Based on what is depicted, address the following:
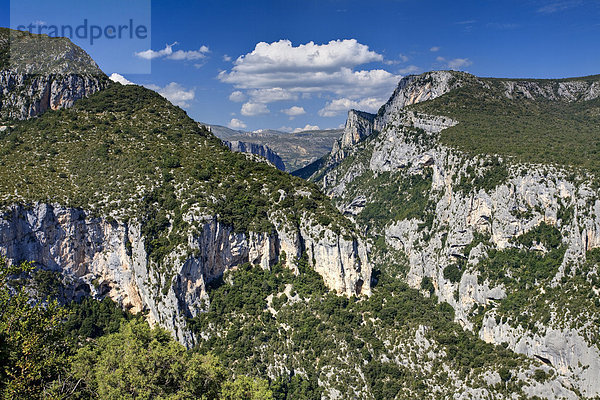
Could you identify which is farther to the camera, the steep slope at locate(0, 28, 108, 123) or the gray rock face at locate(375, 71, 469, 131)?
the gray rock face at locate(375, 71, 469, 131)

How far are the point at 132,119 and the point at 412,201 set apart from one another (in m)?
78.3

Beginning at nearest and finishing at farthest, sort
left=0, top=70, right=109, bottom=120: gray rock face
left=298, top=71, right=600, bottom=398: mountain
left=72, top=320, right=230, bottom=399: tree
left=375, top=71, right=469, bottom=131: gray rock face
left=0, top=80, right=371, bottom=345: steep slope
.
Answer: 1. left=72, top=320, right=230, bottom=399: tree
2. left=0, top=80, right=371, bottom=345: steep slope
3. left=298, top=71, right=600, bottom=398: mountain
4. left=0, top=70, right=109, bottom=120: gray rock face
5. left=375, top=71, right=469, bottom=131: gray rock face

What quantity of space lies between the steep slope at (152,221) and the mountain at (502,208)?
27.7 m

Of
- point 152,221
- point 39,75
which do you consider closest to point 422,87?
point 152,221

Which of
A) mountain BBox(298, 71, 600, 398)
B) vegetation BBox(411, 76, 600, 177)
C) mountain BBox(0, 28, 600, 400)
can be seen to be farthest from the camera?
vegetation BBox(411, 76, 600, 177)

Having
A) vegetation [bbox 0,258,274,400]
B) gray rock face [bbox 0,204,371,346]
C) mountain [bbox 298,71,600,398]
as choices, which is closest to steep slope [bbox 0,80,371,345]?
gray rock face [bbox 0,204,371,346]

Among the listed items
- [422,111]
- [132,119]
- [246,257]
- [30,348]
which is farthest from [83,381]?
[422,111]

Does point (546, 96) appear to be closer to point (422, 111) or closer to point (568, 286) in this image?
point (422, 111)

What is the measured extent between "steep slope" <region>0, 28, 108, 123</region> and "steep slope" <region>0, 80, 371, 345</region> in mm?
8500

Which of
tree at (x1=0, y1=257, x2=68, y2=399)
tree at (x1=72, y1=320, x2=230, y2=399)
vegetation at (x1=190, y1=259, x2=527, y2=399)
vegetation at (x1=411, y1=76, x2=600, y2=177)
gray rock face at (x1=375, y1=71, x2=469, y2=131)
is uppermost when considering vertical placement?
gray rock face at (x1=375, y1=71, x2=469, y2=131)

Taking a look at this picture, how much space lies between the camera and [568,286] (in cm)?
6159

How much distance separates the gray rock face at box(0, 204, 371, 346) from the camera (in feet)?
195

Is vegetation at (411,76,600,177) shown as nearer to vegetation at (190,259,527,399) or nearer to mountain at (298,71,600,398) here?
mountain at (298,71,600,398)

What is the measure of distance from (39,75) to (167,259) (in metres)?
52.7
